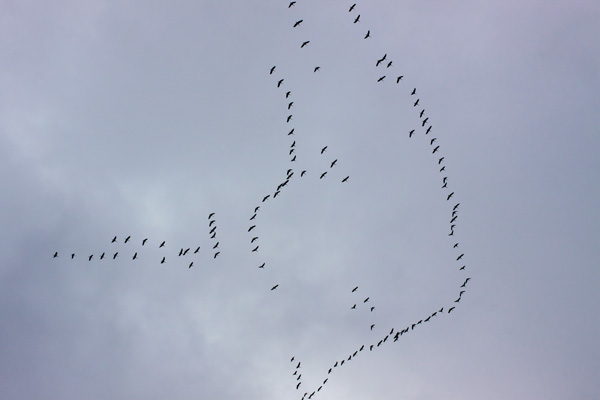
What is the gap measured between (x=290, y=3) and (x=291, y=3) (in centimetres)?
54

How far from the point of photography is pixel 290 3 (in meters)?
64.7

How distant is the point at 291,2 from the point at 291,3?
57 cm

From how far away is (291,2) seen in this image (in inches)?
2547

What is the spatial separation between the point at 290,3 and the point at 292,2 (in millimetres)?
382

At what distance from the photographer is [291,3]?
64.2 m

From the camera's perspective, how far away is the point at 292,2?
64.4m

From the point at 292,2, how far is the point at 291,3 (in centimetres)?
27
